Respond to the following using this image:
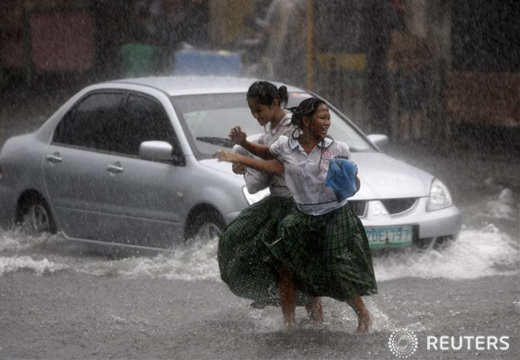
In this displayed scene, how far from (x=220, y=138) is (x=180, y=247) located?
0.91 metres

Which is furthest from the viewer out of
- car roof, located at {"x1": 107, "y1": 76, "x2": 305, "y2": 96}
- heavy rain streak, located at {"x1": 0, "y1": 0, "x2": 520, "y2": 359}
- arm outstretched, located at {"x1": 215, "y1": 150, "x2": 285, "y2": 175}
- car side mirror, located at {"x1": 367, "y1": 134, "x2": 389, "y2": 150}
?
car side mirror, located at {"x1": 367, "y1": 134, "x2": 389, "y2": 150}

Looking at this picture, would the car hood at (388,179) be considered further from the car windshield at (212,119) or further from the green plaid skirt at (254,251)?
the green plaid skirt at (254,251)

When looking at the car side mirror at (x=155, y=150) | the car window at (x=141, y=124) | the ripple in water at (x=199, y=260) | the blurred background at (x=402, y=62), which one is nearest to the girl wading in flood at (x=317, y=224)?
the ripple in water at (x=199, y=260)

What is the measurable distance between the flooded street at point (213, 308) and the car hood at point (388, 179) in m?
0.45

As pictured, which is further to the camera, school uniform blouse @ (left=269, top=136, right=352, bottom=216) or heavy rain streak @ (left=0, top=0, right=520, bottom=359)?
heavy rain streak @ (left=0, top=0, right=520, bottom=359)

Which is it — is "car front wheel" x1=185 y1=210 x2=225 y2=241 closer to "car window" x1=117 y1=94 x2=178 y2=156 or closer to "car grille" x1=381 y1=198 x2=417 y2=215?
"car window" x1=117 y1=94 x2=178 y2=156

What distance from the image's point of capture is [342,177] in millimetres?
6703

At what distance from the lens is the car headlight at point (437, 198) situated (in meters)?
9.32

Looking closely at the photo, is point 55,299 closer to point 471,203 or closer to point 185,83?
point 185,83

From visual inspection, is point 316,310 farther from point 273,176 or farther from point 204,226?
point 204,226

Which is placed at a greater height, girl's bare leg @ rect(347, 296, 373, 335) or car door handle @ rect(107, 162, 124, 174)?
car door handle @ rect(107, 162, 124, 174)

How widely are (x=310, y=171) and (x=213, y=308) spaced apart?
163cm

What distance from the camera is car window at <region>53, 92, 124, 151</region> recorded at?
406 inches

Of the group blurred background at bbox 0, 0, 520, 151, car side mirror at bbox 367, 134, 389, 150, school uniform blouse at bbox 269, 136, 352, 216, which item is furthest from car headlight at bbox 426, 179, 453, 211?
blurred background at bbox 0, 0, 520, 151
